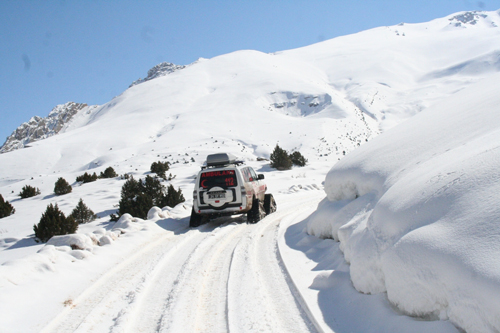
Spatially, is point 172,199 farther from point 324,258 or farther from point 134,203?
point 324,258

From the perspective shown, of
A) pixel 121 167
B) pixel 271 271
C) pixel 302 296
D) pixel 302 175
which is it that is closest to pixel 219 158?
pixel 271 271

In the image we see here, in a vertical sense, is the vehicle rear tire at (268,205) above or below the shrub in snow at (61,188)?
below

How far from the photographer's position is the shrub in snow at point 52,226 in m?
10.9

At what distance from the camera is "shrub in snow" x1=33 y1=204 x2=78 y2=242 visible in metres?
10.9

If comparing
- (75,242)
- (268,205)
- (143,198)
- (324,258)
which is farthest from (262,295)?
(143,198)

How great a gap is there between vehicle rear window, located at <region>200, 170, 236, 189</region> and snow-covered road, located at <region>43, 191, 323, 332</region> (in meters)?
2.96

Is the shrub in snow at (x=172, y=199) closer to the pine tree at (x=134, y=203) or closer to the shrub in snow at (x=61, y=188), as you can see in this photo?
the pine tree at (x=134, y=203)

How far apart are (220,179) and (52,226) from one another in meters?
5.36

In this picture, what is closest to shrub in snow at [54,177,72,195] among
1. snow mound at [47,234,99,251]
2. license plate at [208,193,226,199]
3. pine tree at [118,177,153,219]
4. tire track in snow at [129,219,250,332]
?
pine tree at [118,177,153,219]

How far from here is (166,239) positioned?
882 centimetres

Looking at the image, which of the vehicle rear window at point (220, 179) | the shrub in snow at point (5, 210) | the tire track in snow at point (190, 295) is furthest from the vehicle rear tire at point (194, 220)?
the shrub in snow at point (5, 210)

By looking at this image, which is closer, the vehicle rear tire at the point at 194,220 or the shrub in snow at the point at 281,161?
the vehicle rear tire at the point at 194,220

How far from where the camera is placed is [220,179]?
10773 millimetres

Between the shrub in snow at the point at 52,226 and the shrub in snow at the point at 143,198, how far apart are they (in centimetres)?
247
